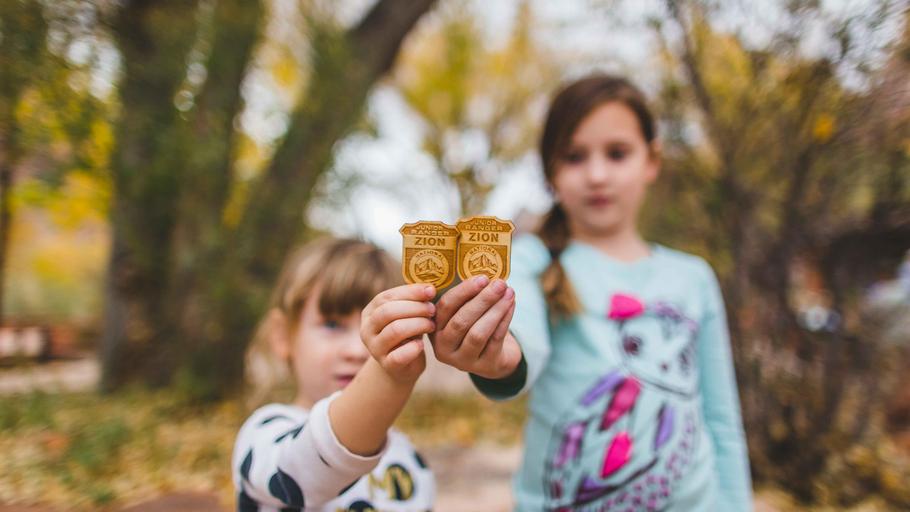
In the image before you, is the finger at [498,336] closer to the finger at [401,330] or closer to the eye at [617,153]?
the finger at [401,330]

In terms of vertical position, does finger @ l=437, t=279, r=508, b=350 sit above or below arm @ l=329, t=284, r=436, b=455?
above

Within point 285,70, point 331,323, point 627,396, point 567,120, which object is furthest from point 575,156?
point 285,70

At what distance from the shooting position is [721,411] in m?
1.72

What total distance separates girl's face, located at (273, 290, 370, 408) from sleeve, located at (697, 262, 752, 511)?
3.58 feet

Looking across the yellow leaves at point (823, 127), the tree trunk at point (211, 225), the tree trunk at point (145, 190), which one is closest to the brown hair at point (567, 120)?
the yellow leaves at point (823, 127)

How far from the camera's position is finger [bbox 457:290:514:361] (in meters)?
0.84

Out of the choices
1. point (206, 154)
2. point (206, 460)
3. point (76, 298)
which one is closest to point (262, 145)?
point (206, 154)

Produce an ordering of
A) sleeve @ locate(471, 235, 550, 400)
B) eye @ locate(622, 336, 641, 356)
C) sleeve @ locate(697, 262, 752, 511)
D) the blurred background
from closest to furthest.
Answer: sleeve @ locate(471, 235, 550, 400) < eye @ locate(622, 336, 641, 356) < sleeve @ locate(697, 262, 752, 511) < the blurred background

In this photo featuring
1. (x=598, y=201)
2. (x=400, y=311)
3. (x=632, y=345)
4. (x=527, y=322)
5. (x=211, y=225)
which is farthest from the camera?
(x=211, y=225)

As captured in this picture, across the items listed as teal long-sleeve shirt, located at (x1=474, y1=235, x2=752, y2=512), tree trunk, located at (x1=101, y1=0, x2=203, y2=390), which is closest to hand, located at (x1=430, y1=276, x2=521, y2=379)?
teal long-sleeve shirt, located at (x1=474, y1=235, x2=752, y2=512)

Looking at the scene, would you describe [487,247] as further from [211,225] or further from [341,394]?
[211,225]

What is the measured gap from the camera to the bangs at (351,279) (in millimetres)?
1460

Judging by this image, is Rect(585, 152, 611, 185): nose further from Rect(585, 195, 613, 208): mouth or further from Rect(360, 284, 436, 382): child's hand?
Rect(360, 284, 436, 382): child's hand

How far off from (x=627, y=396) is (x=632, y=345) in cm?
15
